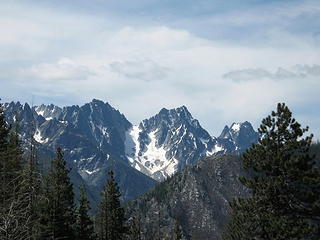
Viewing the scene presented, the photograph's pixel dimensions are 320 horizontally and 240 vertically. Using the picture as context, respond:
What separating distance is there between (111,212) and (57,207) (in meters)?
25.0

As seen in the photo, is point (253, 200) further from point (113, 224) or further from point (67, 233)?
point (113, 224)

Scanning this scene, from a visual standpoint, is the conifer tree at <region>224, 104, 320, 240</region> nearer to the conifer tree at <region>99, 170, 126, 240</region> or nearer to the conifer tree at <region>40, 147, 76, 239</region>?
the conifer tree at <region>40, 147, 76, 239</region>

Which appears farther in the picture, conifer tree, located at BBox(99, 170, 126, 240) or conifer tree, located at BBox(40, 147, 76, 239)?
conifer tree, located at BBox(99, 170, 126, 240)

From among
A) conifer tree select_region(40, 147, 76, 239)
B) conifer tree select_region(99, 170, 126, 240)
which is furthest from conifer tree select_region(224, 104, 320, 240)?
conifer tree select_region(99, 170, 126, 240)

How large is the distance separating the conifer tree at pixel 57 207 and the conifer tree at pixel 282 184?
21800mm

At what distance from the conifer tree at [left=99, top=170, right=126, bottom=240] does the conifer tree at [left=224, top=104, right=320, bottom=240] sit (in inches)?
1640

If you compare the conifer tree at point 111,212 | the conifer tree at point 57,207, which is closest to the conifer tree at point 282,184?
the conifer tree at point 57,207

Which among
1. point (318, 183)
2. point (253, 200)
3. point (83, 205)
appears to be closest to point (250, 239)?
point (253, 200)

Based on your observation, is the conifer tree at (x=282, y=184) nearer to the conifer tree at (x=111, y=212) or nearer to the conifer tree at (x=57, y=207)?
the conifer tree at (x=57, y=207)

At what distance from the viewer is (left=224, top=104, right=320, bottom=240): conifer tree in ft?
113

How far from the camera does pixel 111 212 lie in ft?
248

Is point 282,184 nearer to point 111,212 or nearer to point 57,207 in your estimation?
point 57,207

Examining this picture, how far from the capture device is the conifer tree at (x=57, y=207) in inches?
1967

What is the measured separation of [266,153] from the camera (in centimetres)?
Answer: 3550
